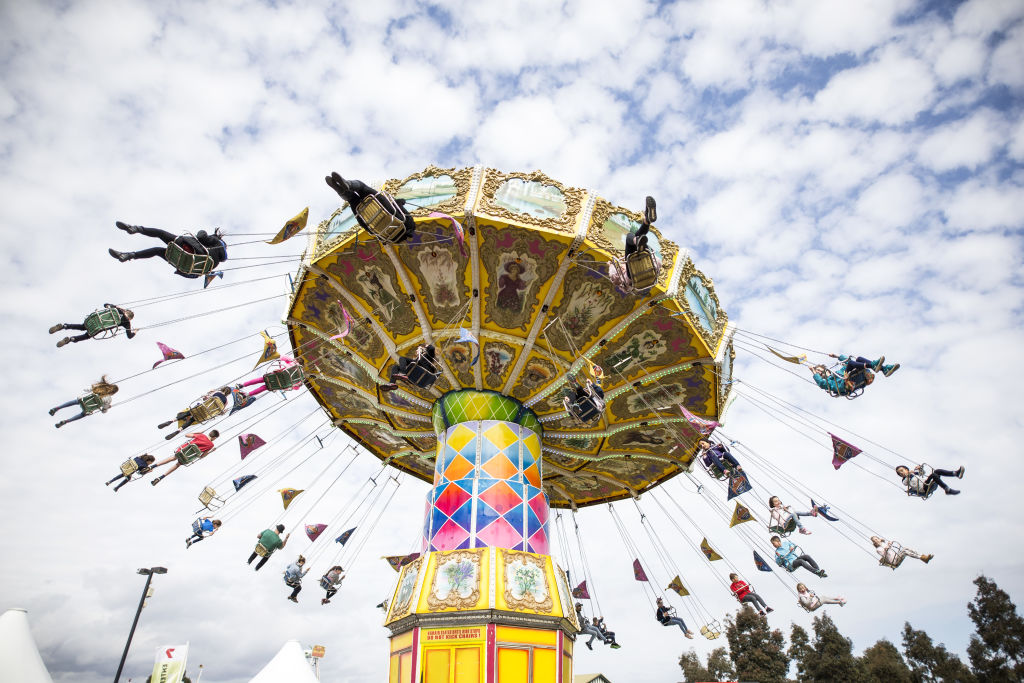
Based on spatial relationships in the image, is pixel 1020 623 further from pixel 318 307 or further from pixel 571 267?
pixel 318 307

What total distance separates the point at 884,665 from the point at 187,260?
4911 cm

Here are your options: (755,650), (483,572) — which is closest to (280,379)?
(483,572)

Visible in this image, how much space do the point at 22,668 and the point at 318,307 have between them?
39.0 feet

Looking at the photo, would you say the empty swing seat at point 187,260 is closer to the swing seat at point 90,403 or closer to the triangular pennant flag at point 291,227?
the triangular pennant flag at point 291,227

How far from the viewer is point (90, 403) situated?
409 inches

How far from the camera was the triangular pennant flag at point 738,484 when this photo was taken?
13.6m

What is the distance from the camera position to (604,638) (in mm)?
16953

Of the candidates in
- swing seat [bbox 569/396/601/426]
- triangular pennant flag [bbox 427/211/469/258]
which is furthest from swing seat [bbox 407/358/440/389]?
swing seat [bbox 569/396/601/426]

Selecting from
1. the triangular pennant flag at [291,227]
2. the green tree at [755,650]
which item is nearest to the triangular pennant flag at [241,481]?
the triangular pennant flag at [291,227]

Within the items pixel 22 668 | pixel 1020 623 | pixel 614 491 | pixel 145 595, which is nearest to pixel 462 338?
pixel 614 491

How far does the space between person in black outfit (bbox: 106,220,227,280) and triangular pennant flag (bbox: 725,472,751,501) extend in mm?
11099

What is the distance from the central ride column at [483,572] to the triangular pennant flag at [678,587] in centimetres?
510

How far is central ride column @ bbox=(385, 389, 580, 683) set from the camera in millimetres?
11117

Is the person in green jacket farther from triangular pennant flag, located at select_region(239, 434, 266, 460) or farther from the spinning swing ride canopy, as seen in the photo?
the spinning swing ride canopy
